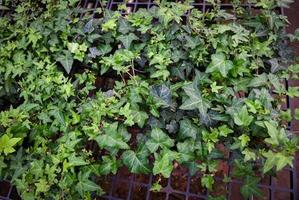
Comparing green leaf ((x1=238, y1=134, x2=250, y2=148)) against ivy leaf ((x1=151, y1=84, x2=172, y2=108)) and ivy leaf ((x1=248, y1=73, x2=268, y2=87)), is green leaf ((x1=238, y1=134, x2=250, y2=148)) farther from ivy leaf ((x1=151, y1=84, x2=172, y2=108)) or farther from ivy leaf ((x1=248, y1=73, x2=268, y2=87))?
ivy leaf ((x1=151, y1=84, x2=172, y2=108))

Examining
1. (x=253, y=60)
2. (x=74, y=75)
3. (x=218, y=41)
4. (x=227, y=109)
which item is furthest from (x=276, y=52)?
(x=74, y=75)

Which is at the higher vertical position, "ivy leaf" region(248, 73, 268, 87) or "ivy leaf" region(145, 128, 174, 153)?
"ivy leaf" region(248, 73, 268, 87)

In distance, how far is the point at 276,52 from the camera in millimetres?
1849

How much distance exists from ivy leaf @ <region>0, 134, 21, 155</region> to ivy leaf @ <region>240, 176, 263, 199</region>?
1.24 metres

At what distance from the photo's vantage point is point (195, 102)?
1708mm

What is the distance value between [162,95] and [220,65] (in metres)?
0.35

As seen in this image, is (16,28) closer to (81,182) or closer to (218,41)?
(81,182)

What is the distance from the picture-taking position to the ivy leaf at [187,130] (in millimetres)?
1716

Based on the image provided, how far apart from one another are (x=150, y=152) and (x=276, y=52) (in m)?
0.90

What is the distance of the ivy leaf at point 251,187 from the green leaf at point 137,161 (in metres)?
0.50

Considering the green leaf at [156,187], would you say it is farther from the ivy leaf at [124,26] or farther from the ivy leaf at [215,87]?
the ivy leaf at [124,26]

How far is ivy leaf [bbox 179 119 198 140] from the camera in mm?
1716

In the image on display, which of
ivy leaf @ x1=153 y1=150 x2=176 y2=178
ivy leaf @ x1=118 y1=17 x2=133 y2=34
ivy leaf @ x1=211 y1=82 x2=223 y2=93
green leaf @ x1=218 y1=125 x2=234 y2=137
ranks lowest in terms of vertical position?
ivy leaf @ x1=153 y1=150 x2=176 y2=178

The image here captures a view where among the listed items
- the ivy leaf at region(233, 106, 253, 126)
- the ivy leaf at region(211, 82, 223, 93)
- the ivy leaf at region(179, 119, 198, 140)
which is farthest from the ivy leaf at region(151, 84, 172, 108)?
the ivy leaf at region(233, 106, 253, 126)
